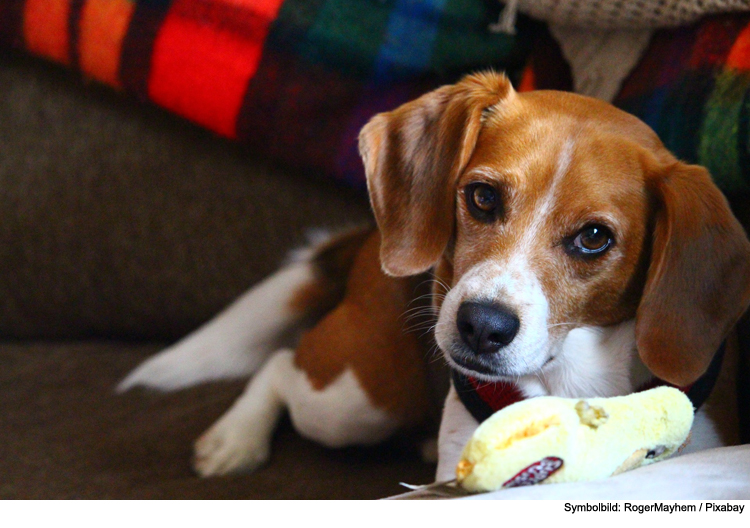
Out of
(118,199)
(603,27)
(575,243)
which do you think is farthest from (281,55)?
(575,243)

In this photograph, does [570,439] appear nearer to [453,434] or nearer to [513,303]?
[513,303]

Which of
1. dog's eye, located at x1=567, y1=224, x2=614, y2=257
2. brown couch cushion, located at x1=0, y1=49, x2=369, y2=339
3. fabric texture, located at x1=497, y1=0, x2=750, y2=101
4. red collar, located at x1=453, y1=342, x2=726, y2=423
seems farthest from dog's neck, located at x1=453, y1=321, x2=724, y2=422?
brown couch cushion, located at x1=0, y1=49, x2=369, y2=339

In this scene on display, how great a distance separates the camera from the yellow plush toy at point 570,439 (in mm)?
687

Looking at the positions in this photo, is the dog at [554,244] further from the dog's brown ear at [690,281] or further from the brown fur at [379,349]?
the brown fur at [379,349]

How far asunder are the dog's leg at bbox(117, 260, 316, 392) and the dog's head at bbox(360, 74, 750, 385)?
63 centimetres

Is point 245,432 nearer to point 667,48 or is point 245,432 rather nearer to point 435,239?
point 435,239

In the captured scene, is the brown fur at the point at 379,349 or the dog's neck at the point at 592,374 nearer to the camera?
the dog's neck at the point at 592,374

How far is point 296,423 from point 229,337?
0.27m

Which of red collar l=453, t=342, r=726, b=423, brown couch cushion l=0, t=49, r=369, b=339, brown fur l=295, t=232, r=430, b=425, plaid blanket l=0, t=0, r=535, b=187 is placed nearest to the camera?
red collar l=453, t=342, r=726, b=423

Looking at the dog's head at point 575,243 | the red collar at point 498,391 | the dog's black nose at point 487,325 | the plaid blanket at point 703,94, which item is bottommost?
the red collar at point 498,391

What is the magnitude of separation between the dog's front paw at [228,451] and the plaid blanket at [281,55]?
1.97 ft

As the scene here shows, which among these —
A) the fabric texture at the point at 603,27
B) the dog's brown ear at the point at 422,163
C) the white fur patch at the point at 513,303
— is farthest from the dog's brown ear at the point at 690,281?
the fabric texture at the point at 603,27

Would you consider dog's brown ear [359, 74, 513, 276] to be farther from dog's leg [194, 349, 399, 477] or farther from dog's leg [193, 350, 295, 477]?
dog's leg [193, 350, 295, 477]

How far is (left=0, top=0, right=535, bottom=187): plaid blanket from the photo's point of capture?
1.55 m
